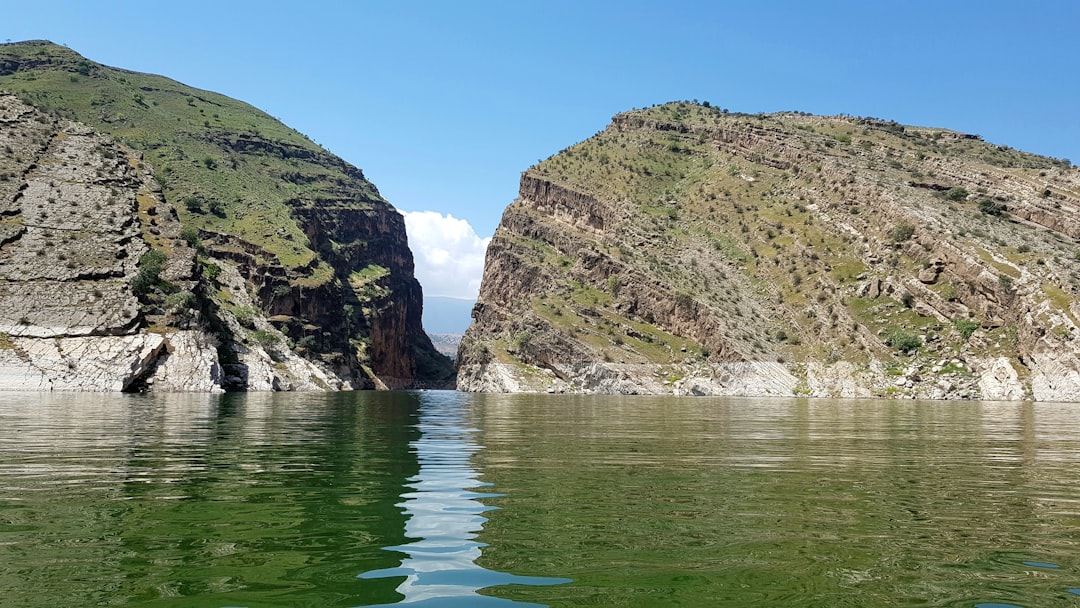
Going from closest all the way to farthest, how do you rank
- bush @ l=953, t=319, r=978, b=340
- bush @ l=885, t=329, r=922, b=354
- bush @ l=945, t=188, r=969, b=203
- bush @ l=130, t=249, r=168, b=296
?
bush @ l=130, t=249, r=168, b=296 < bush @ l=953, t=319, r=978, b=340 < bush @ l=885, t=329, r=922, b=354 < bush @ l=945, t=188, r=969, b=203

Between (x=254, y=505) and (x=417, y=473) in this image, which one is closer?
(x=254, y=505)

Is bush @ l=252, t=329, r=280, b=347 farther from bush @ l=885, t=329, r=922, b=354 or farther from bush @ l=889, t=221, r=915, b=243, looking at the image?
bush @ l=889, t=221, r=915, b=243

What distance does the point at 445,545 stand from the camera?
1095 centimetres

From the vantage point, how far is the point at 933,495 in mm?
15992

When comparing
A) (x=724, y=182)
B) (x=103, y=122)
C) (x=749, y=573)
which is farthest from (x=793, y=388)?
(x=103, y=122)

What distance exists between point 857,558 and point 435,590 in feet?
18.9

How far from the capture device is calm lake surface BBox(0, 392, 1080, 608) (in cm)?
854

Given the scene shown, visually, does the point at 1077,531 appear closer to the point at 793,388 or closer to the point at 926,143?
the point at 793,388

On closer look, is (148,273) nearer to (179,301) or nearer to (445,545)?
(179,301)

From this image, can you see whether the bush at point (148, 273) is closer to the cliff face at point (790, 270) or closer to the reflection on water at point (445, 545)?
the cliff face at point (790, 270)

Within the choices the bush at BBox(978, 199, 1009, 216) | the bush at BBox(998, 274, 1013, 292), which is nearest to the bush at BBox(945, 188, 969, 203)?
the bush at BBox(978, 199, 1009, 216)

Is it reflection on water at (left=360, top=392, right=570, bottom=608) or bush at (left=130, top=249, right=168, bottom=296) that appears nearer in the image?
reflection on water at (left=360, top=392, right=570, bottom=608)

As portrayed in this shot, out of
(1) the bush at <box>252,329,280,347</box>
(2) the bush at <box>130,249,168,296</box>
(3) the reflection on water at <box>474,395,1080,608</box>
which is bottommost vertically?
(3) the reflection on water at <box>474,395,1080,608</box>

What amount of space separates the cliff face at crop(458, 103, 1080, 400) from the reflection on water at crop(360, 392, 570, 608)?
325ft
